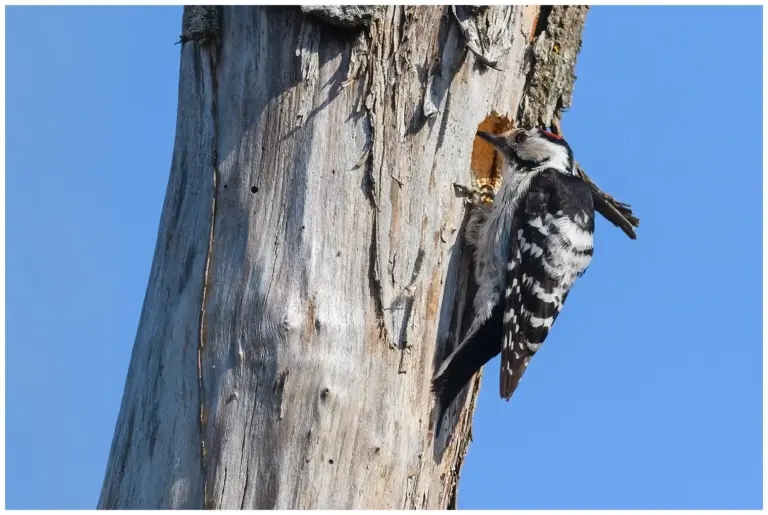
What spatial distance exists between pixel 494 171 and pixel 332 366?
199 cm

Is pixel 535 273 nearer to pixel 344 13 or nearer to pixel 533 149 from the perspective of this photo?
pixel 533 149

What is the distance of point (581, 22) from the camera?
4434 mm

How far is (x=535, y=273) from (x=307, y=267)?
1372 millimetres

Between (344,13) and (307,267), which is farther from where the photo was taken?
(344,13)

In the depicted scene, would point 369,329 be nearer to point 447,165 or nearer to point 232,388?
point 232,388

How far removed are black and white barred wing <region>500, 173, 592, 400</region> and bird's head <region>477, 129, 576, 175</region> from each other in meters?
0.09

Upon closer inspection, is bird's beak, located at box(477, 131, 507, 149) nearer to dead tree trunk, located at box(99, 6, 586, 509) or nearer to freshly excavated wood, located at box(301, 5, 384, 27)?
dead tree trunk, located at box(99, 6, 586, 509)

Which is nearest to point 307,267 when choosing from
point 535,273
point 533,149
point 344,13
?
point 344,13

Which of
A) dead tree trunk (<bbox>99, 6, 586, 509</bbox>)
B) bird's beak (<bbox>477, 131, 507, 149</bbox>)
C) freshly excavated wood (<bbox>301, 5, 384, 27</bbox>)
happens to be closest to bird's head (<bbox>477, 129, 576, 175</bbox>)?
bird's beak (<bbox>477, 131, 507, 149</bbox>)

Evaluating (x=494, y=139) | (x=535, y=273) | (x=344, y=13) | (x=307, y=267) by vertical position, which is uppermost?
(x=344, y=13)

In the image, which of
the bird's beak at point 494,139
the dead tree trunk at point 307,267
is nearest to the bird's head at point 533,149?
the bird's beak at point 494,139

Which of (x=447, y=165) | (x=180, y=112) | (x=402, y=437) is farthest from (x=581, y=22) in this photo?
(x=402, y=437)

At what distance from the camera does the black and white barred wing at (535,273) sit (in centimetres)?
400

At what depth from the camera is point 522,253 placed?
14.0 feet
